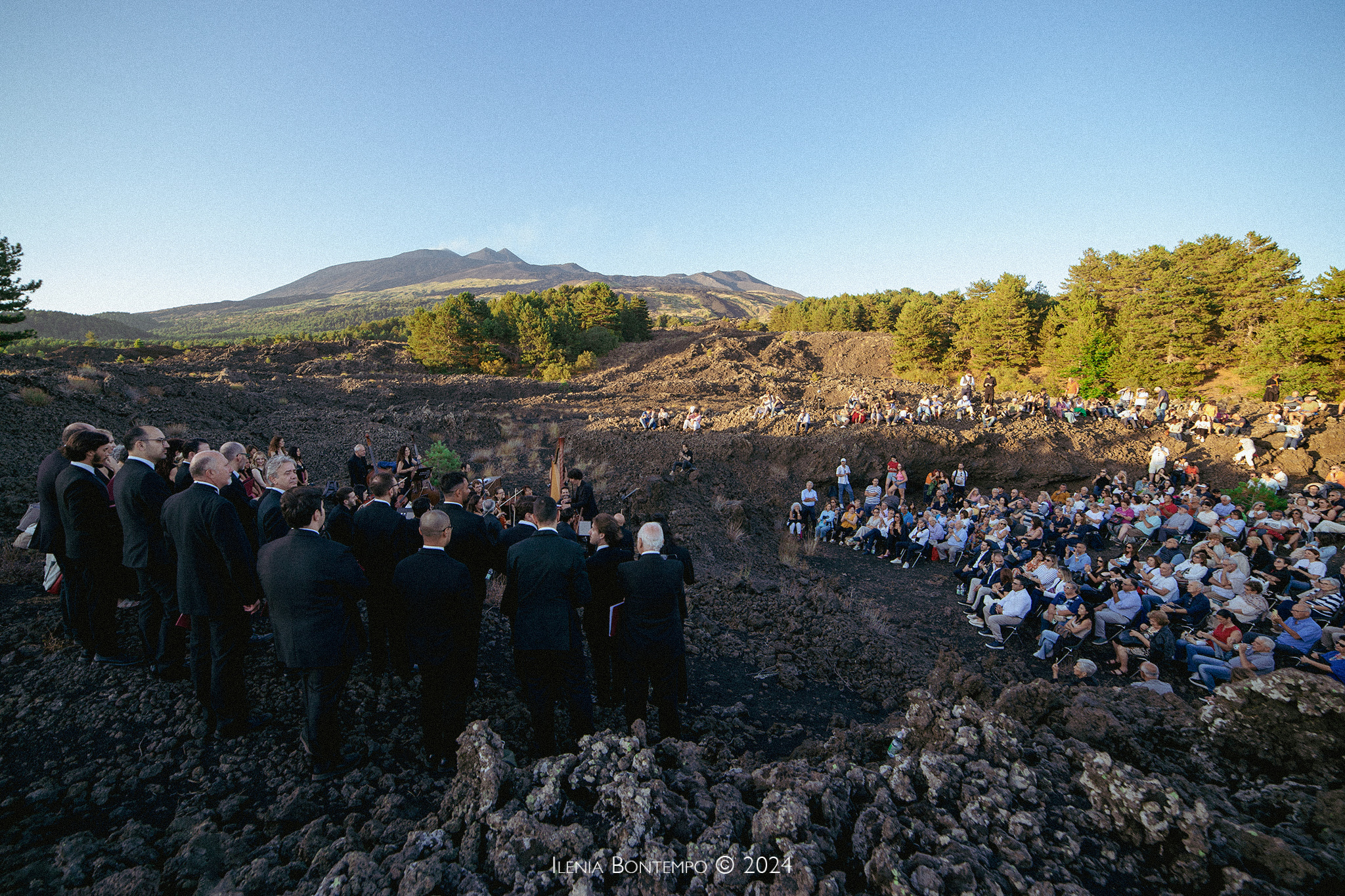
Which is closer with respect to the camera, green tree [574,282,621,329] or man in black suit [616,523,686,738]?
man in black suit [616,523,686,738]

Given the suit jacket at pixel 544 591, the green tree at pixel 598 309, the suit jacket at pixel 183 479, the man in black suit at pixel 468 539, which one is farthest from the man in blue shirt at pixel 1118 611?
the green tree at pixel 598 309

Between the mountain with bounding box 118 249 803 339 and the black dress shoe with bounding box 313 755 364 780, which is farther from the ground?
the mountain with bounding box 118 249 803 339

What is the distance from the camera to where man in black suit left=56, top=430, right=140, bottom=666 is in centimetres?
379

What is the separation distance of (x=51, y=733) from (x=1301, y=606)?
1131 centimetres

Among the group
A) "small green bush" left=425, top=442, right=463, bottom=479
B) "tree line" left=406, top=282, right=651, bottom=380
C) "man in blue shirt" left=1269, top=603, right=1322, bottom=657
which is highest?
"tree line" left=406, top=282, right=651, bottom=380

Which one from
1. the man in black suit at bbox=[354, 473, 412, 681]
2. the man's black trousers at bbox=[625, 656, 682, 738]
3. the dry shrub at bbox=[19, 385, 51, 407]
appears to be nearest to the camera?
the man's black trousers at bbox=[625, 656, 682, 738]

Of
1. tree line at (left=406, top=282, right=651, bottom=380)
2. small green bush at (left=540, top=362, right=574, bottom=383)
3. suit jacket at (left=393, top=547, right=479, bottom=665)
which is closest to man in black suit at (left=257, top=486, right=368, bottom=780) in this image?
suit jacket at (left=393, top=547, right=479, bottom=665)

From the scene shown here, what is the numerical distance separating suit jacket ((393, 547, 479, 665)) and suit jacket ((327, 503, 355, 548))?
1593mm

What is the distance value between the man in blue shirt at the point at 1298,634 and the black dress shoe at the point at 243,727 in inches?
392

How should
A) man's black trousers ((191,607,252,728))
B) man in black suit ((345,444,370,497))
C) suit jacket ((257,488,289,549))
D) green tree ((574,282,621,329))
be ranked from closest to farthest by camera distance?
man's black trousers ((191,607,252,728))
suit jacket ((257,488,289,549))
man in black suit ((345,444,370,497))
green tree ((574,282,621,329))

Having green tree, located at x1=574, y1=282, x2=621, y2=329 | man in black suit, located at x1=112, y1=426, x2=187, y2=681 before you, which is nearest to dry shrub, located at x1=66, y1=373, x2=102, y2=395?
man in black suit, located at x1=112, y1=426, x2=187, y2=681

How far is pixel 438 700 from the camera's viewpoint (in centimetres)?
338

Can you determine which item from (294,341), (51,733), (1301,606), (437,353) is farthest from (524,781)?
(294,341)

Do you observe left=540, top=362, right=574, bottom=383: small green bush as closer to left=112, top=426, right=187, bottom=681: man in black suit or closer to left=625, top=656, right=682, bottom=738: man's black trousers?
left=112, top=426, right=187, bottom=681: man in black suit
